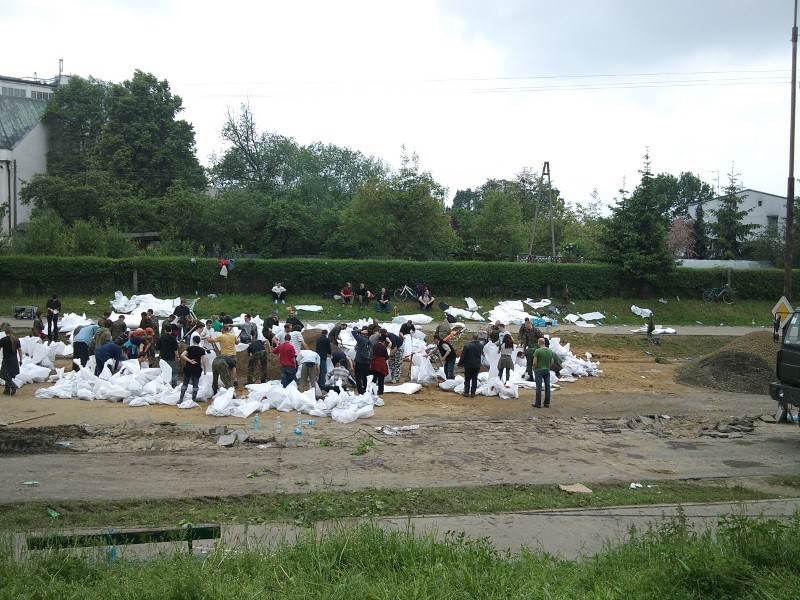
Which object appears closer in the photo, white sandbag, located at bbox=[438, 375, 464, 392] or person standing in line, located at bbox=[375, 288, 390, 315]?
white sandbag, located at bbox=[438, 375, 464, 392]

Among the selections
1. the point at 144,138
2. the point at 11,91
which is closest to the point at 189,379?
the point at 144,138

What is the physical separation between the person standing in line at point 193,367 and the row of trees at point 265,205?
20.5 m

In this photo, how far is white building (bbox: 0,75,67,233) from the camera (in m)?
46.7

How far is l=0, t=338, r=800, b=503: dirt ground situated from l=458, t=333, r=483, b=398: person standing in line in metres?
0.34

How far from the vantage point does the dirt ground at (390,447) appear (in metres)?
9.27

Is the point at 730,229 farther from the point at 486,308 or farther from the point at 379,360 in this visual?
the point at 379,360

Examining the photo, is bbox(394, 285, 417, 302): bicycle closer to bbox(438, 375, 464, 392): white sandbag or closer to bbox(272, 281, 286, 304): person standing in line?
bbox(272, 281, 286, 304): person standing in line

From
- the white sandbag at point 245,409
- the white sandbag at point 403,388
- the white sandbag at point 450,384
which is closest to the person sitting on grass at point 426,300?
the white sandbag at point 450,384

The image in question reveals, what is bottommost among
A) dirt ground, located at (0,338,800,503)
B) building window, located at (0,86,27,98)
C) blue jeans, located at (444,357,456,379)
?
dirt ground, located at (0,338,800,503)

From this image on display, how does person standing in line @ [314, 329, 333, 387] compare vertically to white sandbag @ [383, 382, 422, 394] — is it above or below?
above

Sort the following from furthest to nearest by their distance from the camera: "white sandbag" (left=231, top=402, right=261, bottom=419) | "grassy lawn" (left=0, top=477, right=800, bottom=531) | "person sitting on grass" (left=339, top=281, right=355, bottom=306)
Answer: "person sitting on grass" (left=339, top=281, right=355, bottom=306)
"white sandbag" (left=231, top=402, right=261, bottom=419)
"grassy lawn" (left=0, top=477, right=800, bottom=531)

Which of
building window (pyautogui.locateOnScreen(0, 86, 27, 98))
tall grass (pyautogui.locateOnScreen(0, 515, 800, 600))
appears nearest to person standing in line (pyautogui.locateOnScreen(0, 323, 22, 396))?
tall grass (pyautogui.locateOnScreen(0, 515, 800, 600))

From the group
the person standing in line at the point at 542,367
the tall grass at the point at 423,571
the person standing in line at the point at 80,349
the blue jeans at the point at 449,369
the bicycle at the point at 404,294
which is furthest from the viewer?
the bicycle at the point at 404,294

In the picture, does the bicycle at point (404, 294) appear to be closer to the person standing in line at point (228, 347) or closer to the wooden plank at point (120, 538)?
the person standing in line at point (228, 347)
